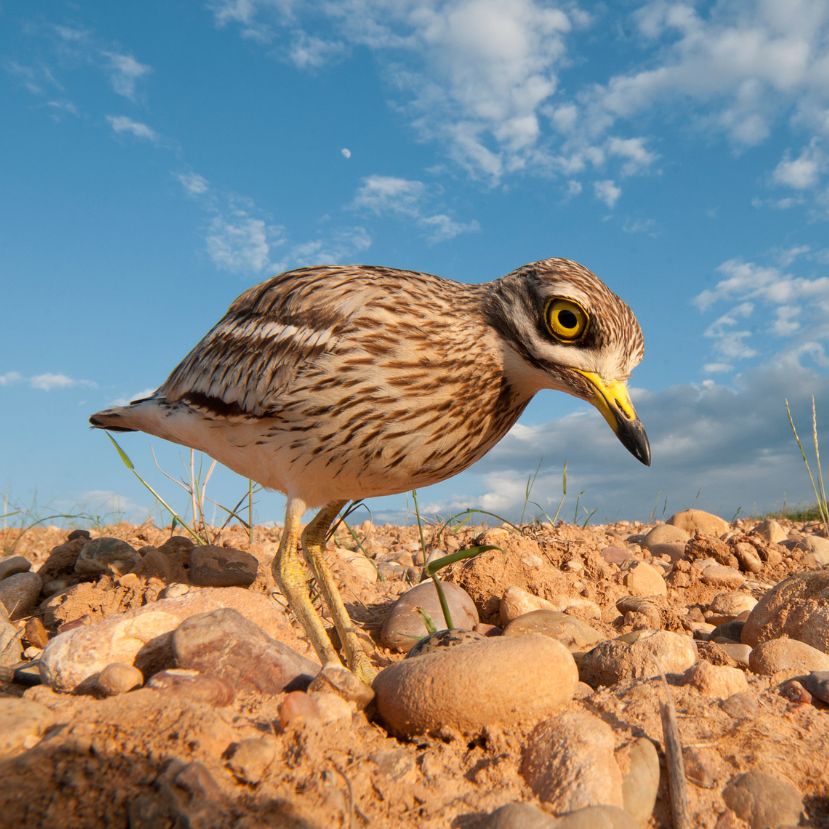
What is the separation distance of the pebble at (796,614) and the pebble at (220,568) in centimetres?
297

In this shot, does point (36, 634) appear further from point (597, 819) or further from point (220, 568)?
point (597, 819)

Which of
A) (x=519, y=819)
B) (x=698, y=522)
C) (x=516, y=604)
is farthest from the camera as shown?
(x=698, y=522)

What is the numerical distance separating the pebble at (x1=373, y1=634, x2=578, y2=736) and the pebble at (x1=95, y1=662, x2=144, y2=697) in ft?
2.84

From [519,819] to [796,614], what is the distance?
94.2 inches

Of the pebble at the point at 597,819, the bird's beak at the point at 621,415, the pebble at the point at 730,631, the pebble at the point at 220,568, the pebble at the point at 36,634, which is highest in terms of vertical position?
the bird's beak at the point at 621,415

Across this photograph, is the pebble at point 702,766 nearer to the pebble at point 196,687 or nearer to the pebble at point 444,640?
the pebble at point 444,640

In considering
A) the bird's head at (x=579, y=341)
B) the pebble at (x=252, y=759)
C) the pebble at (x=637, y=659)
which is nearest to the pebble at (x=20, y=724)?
the pebble at (x=252, y=759)

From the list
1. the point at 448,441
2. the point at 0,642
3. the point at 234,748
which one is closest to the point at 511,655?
the point at 234,748

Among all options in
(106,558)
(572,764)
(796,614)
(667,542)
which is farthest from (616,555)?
(572,764)

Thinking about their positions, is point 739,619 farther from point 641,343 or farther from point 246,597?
point 246,597

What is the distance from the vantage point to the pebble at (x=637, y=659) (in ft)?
9.88

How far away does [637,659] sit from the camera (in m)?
3.03

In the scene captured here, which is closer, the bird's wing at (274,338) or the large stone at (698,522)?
the bird's wing at (274,338)

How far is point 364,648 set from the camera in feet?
13.6
